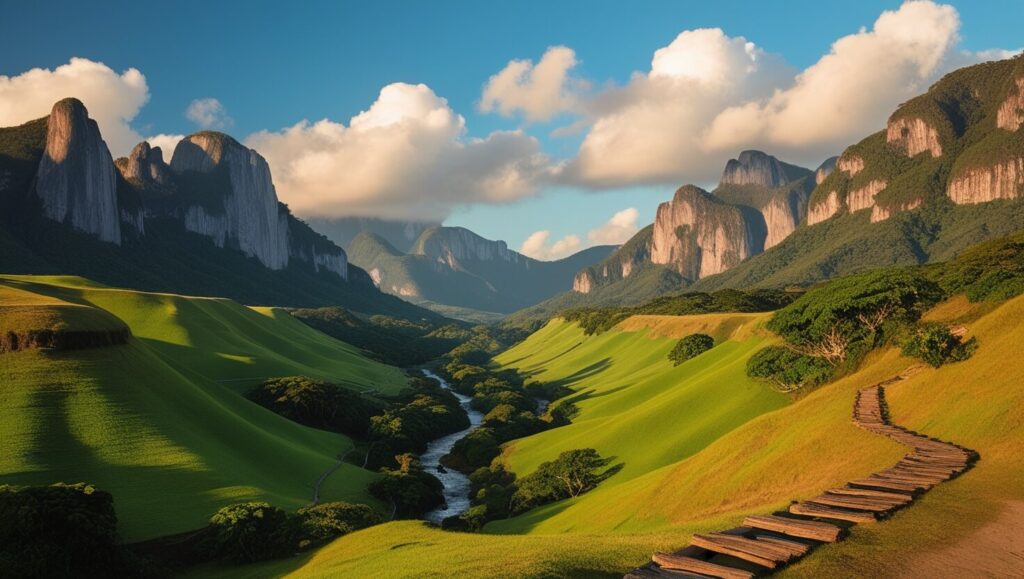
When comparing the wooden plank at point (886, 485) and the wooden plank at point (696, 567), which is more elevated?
the wooden plank at point (696, 567)

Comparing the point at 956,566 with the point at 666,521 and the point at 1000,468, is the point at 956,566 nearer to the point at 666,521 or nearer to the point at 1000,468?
the point at 1000,468

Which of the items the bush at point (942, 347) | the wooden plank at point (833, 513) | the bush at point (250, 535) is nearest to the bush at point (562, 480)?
the bush at point (250, 535)

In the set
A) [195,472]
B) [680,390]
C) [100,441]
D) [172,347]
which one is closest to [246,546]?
[195,472]

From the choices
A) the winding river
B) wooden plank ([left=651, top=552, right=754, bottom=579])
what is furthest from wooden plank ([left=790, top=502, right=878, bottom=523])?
the winding river

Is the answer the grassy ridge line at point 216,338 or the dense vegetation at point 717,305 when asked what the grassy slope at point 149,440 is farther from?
the dense vegetation at point 717,305

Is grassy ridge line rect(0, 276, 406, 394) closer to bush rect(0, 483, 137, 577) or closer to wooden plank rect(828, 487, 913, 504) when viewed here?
bush rect(0, 483, 137, 577)

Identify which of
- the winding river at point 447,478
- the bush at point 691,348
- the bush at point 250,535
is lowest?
the winding river at point 447,478

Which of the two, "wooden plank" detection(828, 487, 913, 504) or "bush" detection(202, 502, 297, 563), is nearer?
"wooden plank" detection(828, 487, 913, 504)
